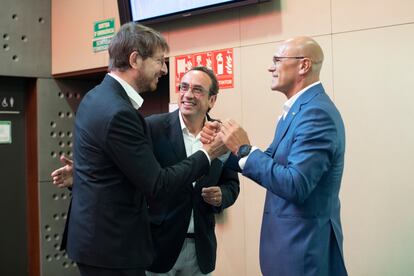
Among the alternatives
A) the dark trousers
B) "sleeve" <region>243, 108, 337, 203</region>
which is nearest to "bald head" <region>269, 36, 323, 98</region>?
"sleeve" <region>243, 108, 337, 203</region>

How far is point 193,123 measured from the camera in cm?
214

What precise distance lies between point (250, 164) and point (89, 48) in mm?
2800

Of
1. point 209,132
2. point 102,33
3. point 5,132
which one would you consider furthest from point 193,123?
point 5,132

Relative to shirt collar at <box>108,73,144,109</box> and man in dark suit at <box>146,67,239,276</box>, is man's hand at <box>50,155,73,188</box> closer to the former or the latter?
man in dark suit at <box>146,67,239,276</box>

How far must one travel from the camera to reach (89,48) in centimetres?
411

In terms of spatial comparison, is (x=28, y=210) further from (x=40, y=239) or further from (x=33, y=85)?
(x=33, y=85)

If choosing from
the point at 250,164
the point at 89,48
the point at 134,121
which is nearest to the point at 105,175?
the point at 134,121

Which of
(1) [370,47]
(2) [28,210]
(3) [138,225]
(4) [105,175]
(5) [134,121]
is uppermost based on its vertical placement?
(1) [370,47]

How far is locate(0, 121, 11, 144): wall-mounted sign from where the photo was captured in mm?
4270

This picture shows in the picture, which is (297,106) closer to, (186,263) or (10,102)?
(186,263)

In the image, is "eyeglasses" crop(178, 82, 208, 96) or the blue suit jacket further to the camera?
"eyeglasses" crop(178, 82, 208, 96)

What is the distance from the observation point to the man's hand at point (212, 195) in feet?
6.45

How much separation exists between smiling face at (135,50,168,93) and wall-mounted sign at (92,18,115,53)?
2.24 m

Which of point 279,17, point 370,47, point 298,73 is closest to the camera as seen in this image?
point 298,73
